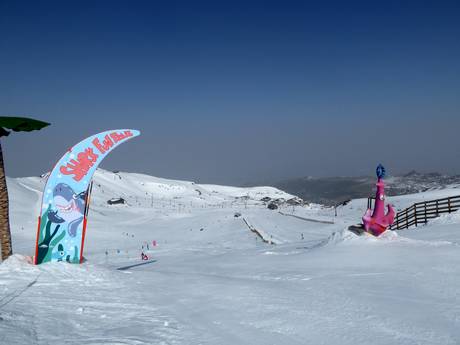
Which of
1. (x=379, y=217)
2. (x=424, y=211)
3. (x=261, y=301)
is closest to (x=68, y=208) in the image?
(x=261, y=301)

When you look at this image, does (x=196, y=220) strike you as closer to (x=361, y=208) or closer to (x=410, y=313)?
(x=361, y=208)

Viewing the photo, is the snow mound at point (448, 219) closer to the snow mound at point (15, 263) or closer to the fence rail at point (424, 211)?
the fence rail at point (424, 211)

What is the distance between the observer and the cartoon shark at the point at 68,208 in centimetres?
906

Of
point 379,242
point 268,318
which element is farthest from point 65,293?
point 379,242

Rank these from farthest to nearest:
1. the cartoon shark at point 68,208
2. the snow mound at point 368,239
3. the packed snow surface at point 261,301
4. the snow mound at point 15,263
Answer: the snow mound at point 368,239 → the cartoon shark at point 68,208 → the snow mound at point 15,263 → the packed snow surface at point 261,301

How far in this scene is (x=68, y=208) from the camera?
9.23 metres

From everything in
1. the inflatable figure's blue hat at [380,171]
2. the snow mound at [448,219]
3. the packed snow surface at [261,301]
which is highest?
the inflatable figure's blue hat at [380,171]

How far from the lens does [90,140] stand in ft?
31.6

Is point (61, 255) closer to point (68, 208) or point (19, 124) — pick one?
point (68, 208)

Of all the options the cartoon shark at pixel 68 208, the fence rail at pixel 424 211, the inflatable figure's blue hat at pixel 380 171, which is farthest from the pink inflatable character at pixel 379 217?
the fence rail at pixel 424 211

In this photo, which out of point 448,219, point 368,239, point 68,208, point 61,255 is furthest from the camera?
point 448,219

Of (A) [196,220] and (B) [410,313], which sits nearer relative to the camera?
(B) [410,313]

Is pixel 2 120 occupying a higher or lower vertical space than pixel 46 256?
higher

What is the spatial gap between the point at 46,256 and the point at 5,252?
3.30 feet
